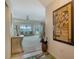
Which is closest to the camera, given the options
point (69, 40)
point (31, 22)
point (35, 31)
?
point (69, 40)

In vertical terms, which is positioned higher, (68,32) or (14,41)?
(68,32)

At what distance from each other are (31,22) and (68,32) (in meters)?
10.1

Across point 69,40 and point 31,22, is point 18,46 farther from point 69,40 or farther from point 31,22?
point 31,22

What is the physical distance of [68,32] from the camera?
258 centimetres

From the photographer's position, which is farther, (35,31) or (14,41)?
(35,31)

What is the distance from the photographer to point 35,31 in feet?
44.4
